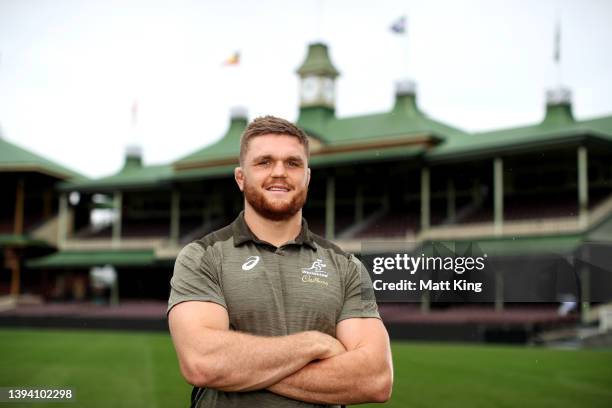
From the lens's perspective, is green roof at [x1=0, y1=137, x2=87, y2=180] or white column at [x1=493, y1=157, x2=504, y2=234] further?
white column at [x1=493, y1=157, x2=504, y2=234]

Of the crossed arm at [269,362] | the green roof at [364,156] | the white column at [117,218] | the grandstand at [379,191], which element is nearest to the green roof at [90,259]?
the grandstand at [379,191]

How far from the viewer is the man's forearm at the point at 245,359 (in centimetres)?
253

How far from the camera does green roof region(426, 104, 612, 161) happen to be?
13945 mm

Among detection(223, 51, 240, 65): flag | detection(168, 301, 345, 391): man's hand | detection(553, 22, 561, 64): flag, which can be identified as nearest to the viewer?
detection(168, 301, 345, 391): man's hand

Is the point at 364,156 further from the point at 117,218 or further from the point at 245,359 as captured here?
the point at 245,359

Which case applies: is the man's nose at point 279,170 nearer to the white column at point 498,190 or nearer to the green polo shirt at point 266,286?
the green polo shirt at point 266,286

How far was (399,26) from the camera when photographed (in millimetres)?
6789

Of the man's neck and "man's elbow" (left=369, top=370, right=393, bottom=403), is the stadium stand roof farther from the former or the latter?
"man's elbow" (left=369, top=370, right=393, bottom=403)

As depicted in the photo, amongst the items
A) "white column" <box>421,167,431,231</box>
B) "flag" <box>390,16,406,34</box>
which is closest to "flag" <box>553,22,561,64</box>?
"flag" <box>390,16,406,34</box>

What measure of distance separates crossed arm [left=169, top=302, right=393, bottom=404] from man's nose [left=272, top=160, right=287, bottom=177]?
569 millimetres

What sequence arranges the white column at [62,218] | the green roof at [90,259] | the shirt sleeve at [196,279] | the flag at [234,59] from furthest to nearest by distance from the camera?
the white column at [62,218] < the green roof at [90,259] < the flag at [234,59] < the shirt sleeve at [196,279]

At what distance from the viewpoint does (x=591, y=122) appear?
15.1m

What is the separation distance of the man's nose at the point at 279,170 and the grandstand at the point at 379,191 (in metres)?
9.18

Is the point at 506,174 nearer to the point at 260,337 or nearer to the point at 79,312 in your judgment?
the point at 79,312
